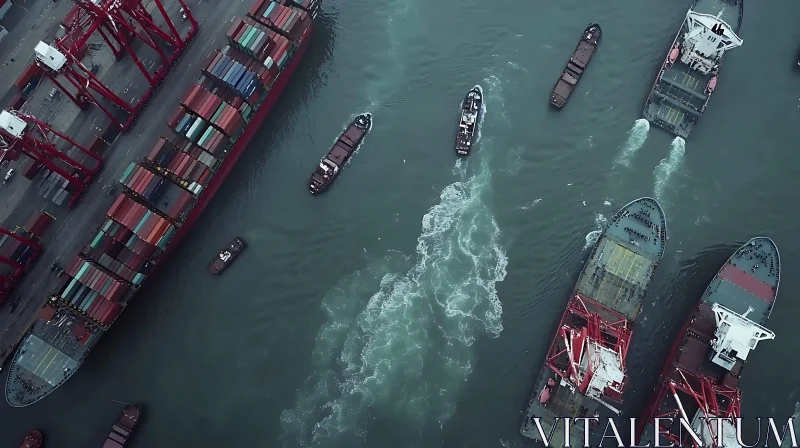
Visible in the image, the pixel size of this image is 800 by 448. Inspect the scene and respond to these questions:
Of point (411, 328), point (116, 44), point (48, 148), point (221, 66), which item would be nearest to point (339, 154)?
point (221, 66)

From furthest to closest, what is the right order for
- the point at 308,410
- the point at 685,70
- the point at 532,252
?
the point at 685,70 → the point at 532,252 → the point at 308,410

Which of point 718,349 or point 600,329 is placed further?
point 600,329

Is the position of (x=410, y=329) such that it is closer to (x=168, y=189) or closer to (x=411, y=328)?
(x=411, y=328)

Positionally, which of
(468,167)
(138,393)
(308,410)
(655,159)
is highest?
(655,159)

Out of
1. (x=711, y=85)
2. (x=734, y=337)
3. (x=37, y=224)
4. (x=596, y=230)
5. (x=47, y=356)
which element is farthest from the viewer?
(x=711, y=85)

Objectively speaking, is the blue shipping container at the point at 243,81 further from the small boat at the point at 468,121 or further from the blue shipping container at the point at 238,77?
the small boat at the point at 468,121

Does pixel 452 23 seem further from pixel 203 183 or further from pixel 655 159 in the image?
pixel 203 183

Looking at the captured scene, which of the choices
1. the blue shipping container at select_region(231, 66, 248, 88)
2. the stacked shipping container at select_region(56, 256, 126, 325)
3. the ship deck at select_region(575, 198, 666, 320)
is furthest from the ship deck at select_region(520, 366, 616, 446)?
the blue shipping container at select_region(231, 66, 248, 88)

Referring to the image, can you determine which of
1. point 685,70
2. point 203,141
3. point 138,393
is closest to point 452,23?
point 685,70
